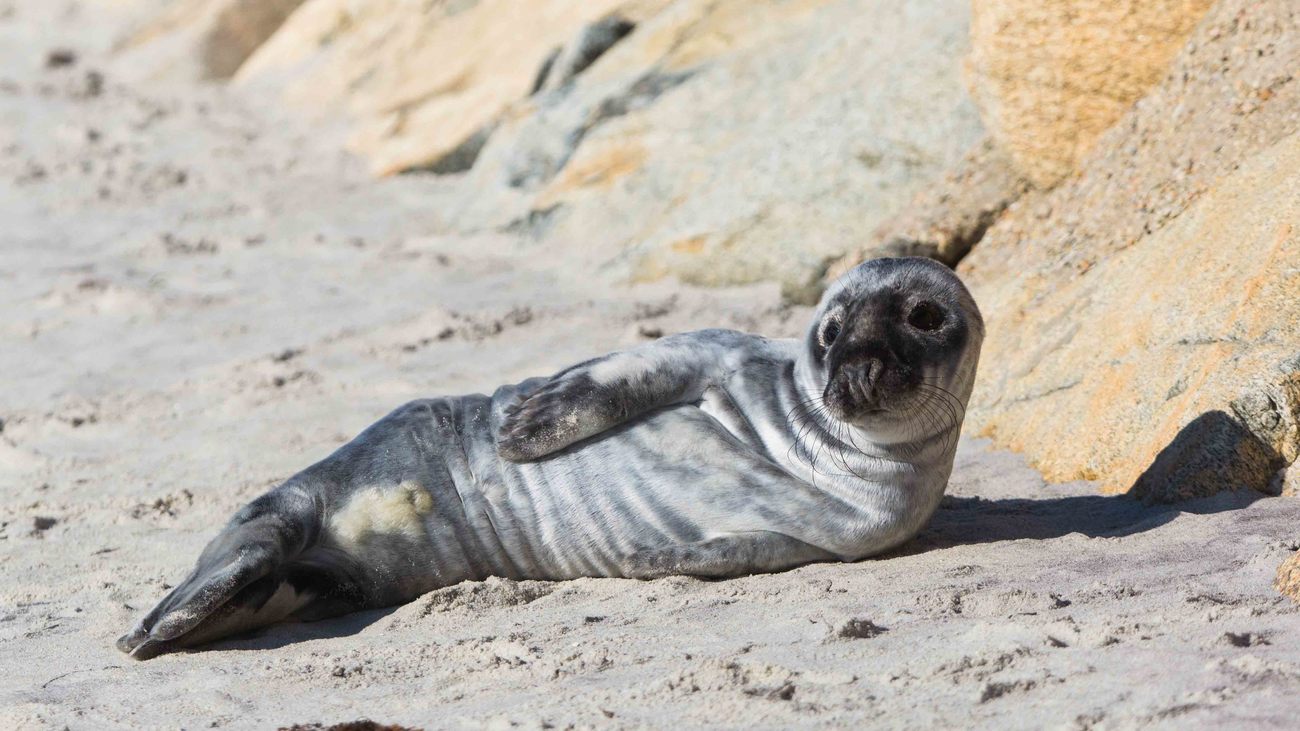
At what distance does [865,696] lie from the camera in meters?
2.66

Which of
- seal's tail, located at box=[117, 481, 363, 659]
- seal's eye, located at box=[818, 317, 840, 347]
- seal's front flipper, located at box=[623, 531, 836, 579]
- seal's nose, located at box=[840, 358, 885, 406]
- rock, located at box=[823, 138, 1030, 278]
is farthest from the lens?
rock, located at box=[823, 138, 1030, 278]

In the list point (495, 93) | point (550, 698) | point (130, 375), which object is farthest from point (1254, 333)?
point (495, 93)

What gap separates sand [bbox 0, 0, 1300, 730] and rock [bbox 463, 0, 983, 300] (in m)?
0.24

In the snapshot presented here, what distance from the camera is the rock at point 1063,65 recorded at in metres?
5.75

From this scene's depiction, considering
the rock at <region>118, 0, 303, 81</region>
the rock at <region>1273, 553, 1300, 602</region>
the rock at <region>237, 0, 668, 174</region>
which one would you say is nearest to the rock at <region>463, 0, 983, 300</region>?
the rock at <region>237, 0, 668, 174</region>

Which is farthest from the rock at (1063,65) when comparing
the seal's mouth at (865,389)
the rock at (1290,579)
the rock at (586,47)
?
the rock at (586,47)

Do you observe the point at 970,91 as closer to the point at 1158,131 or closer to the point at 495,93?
the point at 1158,131

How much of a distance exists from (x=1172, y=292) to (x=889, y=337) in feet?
3.77

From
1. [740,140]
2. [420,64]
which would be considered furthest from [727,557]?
[420,64]

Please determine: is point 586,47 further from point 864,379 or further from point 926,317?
point 864,379

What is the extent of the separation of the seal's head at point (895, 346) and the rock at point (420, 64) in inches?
236

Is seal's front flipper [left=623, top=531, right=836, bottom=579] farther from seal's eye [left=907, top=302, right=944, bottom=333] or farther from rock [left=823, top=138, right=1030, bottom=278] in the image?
rock [left=823, top=138, right=1030, bottom=278]

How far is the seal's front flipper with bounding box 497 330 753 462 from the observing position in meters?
3.84

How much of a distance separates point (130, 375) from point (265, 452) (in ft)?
4.89
